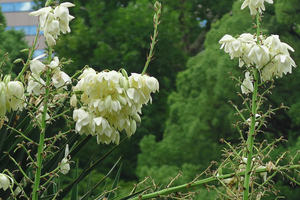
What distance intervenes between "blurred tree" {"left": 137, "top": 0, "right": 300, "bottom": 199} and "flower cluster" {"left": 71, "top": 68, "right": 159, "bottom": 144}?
545cm

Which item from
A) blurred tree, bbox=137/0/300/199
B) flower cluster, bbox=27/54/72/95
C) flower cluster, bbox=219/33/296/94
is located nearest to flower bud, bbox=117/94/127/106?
flower cluster, bbox=27/54/72/95

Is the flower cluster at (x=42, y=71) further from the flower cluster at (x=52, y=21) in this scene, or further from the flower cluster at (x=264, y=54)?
the flower cluster at (x=264, y=54)

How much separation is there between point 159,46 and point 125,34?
2.34ft

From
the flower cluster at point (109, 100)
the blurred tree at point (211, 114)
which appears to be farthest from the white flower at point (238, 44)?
the blurred tree at point (211, 114)

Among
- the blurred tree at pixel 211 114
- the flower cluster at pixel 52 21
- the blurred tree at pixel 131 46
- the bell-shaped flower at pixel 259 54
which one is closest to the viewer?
the flower cluster at pixel 52 21

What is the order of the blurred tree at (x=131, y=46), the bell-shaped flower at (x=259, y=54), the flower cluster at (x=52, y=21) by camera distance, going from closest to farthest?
the flower cluster at (x=52, y=21), the bell-shaped flower at (x=259, y=54), the blurred tree at (x=131, y=46)

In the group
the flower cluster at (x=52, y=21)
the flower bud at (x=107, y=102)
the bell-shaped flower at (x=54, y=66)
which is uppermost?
the flower cluster at (x=52, y=21)

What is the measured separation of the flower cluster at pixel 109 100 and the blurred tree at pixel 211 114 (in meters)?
5.45

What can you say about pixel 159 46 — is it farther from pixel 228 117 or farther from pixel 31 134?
pixel 31 134

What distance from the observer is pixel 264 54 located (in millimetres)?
1278

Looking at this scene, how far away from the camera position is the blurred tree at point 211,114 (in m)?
6.83

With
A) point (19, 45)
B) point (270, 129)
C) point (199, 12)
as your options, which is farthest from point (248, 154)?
point (199, 12)

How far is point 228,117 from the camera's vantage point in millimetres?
6703

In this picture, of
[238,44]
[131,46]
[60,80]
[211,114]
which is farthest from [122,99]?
[131,46]
